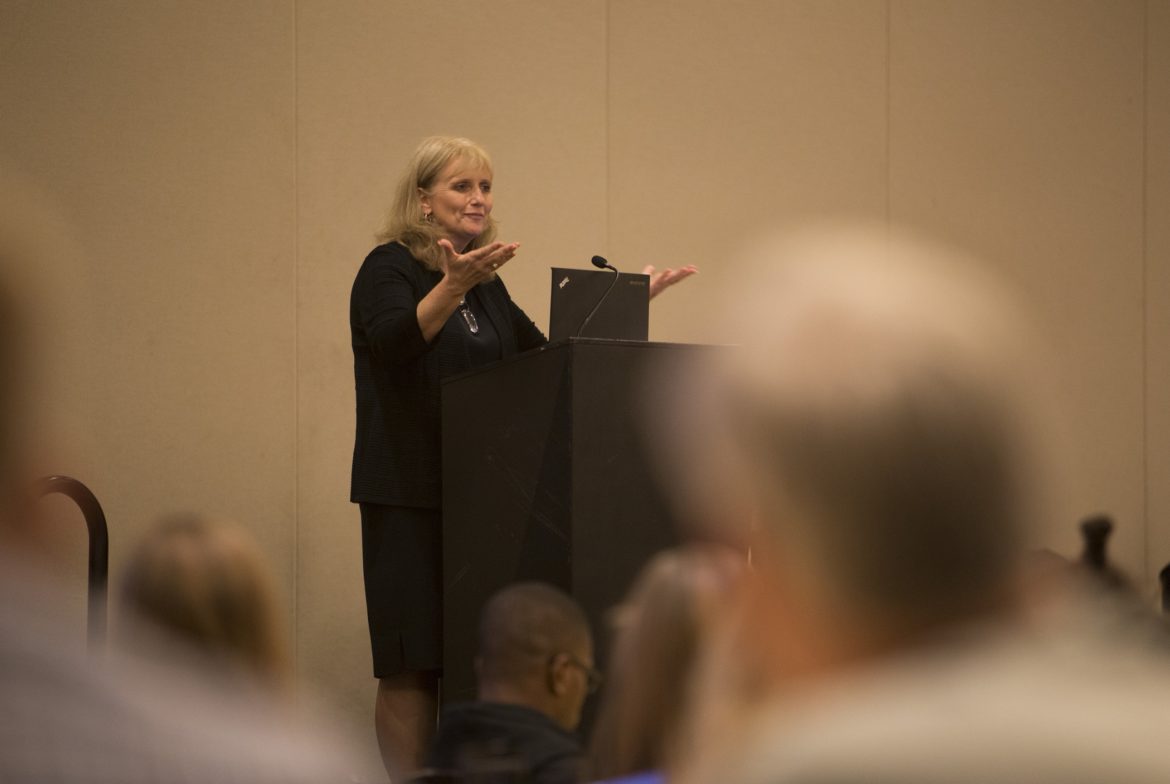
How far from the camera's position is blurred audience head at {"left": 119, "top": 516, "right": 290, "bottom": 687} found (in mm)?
1437

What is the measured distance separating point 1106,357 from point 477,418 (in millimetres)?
4127

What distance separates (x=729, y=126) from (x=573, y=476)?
343 cm

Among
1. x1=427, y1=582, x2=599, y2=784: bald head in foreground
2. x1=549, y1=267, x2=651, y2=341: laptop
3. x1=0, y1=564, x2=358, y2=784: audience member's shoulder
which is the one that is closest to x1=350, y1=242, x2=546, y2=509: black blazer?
x1=549, y1=267, x2=651, y2=341: laptop

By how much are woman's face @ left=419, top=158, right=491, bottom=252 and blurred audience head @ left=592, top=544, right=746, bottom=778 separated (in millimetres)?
2088

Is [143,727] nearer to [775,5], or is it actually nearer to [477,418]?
[477,418]

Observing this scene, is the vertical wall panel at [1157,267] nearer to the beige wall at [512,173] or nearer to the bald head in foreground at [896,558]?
the beige wall at [512,173]

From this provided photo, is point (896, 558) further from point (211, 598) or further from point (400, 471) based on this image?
point (400, 471)

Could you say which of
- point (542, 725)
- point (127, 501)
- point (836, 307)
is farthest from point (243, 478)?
point (836, 307)

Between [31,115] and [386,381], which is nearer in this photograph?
[386,381]

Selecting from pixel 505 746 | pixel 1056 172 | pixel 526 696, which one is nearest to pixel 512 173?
pixel 1056 172

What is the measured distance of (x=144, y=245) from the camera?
5.20 meters

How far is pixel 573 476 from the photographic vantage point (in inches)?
113

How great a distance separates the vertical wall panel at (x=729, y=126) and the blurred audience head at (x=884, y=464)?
15.5 ft

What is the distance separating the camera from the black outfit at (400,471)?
3.58 metres
